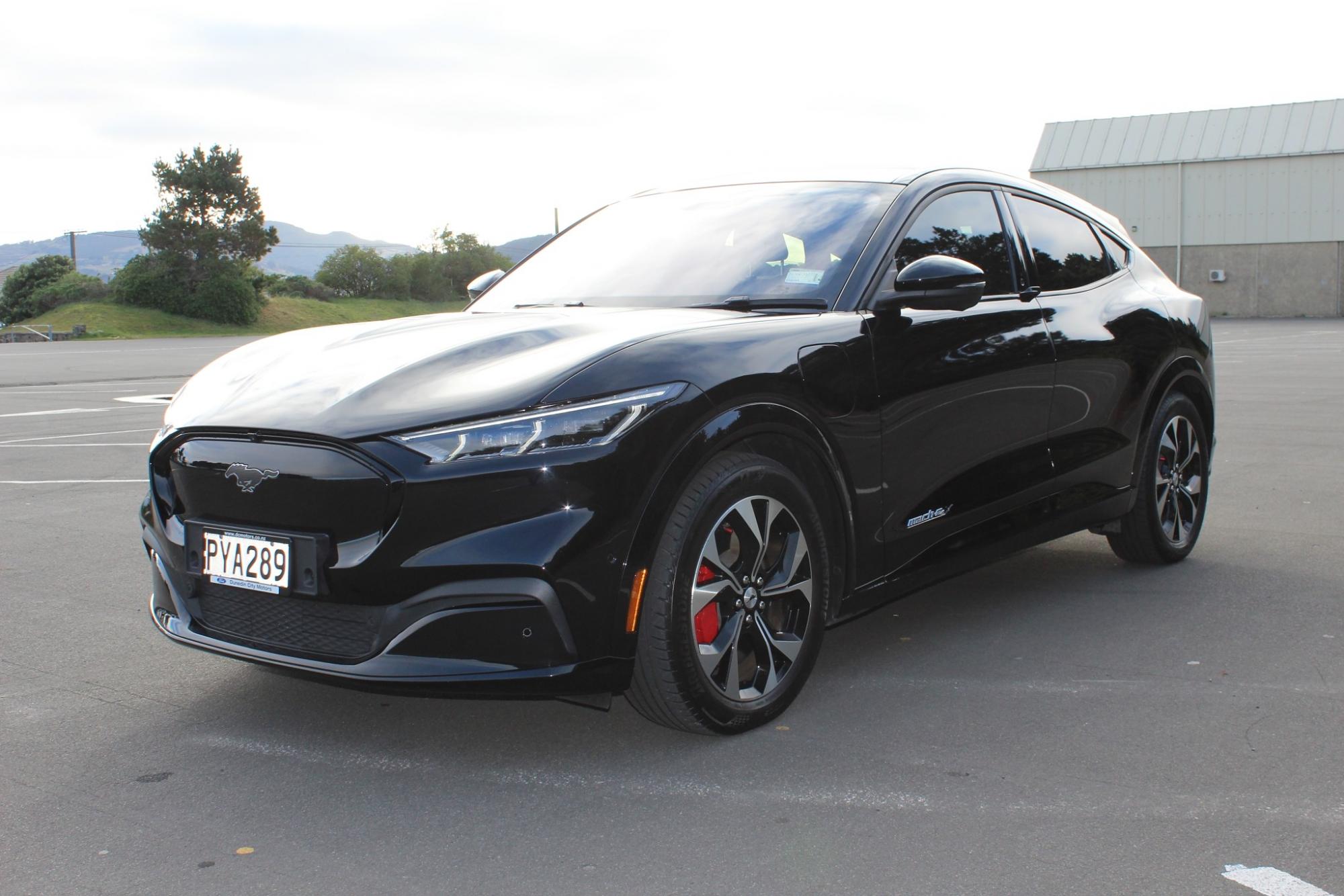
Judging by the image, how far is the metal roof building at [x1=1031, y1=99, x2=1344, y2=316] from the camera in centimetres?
5091

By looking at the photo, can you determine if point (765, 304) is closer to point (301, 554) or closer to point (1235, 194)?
point (301, 554)

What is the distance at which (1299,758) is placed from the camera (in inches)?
137

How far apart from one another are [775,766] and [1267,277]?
181 feet

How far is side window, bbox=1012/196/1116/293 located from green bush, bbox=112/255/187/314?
6280 cm

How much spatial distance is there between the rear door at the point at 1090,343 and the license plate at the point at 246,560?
9.51 feet

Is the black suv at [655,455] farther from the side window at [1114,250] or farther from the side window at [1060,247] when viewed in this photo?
the side window at [1114,250]

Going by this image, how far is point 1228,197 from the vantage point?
52.7 m

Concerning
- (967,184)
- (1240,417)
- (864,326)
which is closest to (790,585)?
(864,326)

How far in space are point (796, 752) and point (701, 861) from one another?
2.43 feet

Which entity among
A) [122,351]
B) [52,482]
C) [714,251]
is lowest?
[52,482]

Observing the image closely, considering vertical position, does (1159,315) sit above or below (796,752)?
above

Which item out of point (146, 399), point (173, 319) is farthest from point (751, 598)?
point (173, 319)

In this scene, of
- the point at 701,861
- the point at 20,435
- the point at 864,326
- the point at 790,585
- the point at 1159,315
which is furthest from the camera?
the point at 20,435

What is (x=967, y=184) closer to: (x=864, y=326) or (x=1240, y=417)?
(x=864, y=326)
